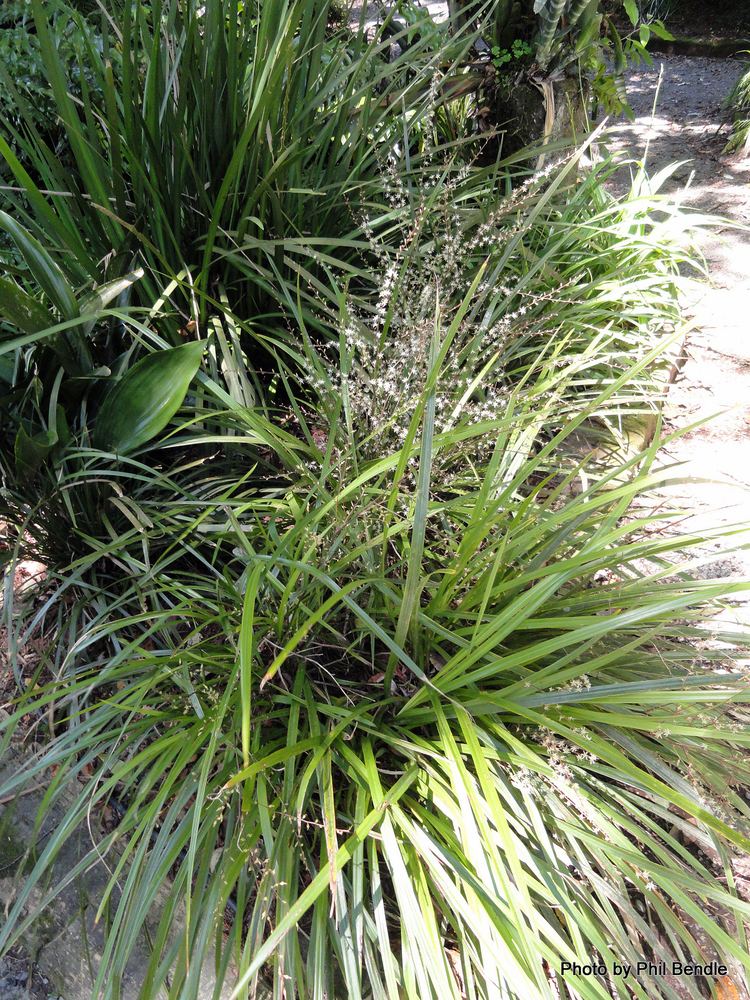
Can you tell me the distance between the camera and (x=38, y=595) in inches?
58.9

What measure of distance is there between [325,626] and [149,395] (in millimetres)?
591

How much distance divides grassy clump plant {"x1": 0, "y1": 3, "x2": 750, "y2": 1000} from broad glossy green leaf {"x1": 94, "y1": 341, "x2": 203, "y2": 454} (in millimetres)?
10

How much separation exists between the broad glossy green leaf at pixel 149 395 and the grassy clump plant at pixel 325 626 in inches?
0.4

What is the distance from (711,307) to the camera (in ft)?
9.27

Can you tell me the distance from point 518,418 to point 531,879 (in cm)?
75

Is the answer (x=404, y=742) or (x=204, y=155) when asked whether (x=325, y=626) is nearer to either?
(x=404, y=742)

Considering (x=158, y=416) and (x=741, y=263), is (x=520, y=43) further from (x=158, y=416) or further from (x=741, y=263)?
(x=158, y=416)

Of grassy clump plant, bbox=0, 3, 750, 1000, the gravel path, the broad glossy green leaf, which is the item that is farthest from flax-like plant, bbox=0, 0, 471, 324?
the gravel path

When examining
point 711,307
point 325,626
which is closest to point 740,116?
point 711,307

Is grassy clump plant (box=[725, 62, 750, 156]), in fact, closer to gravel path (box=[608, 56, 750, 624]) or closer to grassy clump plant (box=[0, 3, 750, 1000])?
gravel path (box=[608, 56, 750, 624])

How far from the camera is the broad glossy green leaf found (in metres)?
1.35

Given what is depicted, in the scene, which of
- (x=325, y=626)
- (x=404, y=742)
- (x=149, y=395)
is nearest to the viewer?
(x=404, y=742)

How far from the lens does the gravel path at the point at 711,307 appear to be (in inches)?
A: 77.2

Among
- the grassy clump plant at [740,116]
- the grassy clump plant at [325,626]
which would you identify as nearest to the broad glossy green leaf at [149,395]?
the grassy clump plant at [325,626]
